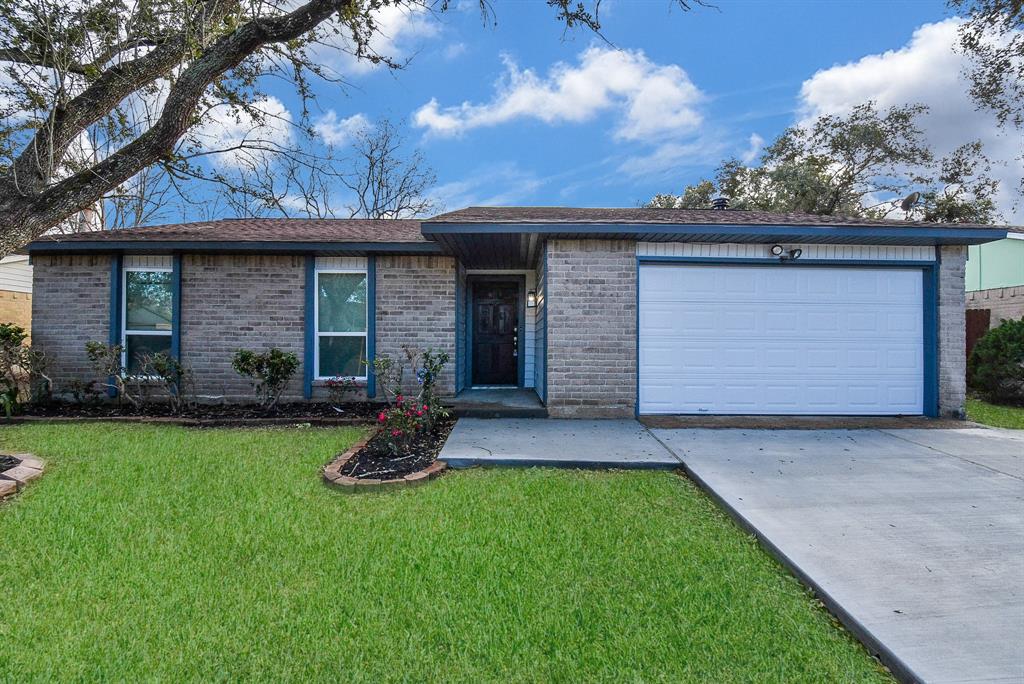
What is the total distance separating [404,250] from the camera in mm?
7508

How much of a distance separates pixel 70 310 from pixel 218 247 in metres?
2.73

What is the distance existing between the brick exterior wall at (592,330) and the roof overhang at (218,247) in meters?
2.17

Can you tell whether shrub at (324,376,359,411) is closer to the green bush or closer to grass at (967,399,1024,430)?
grass at (967,399,1024,430)

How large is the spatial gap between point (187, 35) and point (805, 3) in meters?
9.03

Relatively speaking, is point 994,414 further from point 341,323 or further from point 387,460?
point 341,323

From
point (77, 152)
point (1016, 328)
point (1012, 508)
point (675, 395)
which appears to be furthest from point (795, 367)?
point (77, 152)

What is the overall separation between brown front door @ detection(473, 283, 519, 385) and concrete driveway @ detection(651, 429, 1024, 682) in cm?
449

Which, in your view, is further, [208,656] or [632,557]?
[632,557]

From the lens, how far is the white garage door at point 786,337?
6.89 meters

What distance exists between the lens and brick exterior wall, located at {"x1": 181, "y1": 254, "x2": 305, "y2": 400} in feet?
24.9

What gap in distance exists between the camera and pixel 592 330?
22.0 ft

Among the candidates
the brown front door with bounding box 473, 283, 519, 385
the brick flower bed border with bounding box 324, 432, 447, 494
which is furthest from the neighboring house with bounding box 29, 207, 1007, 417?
the brick flower bed border with bounding box 324, 432, 447, 494

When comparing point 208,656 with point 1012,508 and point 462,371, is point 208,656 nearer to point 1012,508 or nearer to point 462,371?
point 1012,508

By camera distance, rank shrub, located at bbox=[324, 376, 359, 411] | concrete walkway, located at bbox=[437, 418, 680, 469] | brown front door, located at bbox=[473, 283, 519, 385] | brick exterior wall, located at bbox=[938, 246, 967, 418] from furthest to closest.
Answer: brown front door, located at bbox=[473, 283, 519, 385], shrub, located at bbox=[324, 376, 359, 411], brick exterior wall, located at bbox=[938, 246, 967, 418], concrete walkway, located at bbox=[437, 418, 680, 469]
